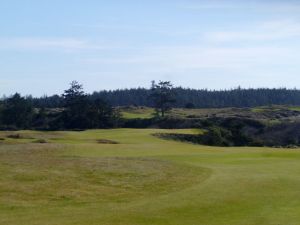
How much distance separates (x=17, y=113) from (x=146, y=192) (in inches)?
3717

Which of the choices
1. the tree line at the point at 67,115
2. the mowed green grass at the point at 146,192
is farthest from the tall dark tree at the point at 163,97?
the mowed green grass at the point at 146,192

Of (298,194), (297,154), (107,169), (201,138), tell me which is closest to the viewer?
(298,194)

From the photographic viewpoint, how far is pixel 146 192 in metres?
24.5

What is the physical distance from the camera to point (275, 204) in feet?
72.9

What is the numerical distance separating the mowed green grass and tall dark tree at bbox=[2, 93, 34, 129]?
7730cm

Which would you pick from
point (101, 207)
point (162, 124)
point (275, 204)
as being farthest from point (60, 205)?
point (162, 124)

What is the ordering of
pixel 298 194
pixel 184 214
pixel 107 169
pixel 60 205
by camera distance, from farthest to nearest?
pixel 107 169
pixel 298 194
pixel 60 205
pixel 184 214

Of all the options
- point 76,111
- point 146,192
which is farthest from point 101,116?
point 146,192

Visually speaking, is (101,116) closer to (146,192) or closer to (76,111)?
(76,111)

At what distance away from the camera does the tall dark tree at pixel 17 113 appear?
375 feet

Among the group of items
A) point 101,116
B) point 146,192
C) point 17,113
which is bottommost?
point 146,192

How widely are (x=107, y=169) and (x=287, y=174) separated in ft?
32.3

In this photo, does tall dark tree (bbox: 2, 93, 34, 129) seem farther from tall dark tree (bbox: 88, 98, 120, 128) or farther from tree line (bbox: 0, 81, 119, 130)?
tall dark tree (bbox: 88, 98, 120, 128)

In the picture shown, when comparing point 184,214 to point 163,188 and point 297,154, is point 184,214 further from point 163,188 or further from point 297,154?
point 297,154
